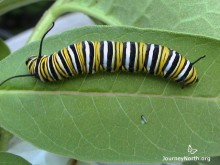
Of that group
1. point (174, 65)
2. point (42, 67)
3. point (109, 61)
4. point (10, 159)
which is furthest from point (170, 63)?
point (10, 159)

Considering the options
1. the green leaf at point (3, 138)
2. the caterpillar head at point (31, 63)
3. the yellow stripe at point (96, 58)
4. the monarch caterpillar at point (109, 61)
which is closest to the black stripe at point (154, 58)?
the monarch caterpillar at point (109, 61)

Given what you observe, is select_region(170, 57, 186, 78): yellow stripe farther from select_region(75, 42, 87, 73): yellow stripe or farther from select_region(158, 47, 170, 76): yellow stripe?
select_region(75, 42, 87, 73): yellow stripe

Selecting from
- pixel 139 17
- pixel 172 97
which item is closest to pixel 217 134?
pixel 172 97

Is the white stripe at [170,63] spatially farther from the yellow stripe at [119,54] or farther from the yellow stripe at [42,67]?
the yellow stripe at [42,67]

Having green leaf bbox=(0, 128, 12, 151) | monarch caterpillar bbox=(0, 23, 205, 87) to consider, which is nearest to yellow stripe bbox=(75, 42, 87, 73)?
monarch caterpillar bbox=(0, 23, 205, 87)

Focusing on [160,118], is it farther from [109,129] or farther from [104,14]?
[104,14]

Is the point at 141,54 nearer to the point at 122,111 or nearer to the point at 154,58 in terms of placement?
the point at 154,58
